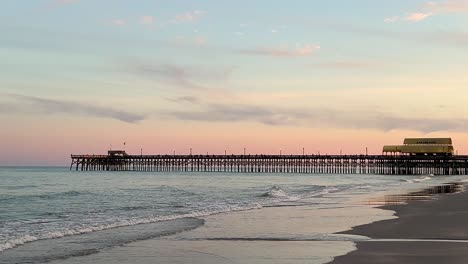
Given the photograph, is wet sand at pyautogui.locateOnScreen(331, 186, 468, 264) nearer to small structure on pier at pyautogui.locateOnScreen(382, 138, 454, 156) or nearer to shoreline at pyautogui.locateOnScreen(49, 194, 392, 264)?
shoreline at pyautogui.locateOnScreen(49, 194, 392, 264)

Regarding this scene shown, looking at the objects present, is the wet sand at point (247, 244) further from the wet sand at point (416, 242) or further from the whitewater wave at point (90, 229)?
the whitewater wave at point (90, 229)

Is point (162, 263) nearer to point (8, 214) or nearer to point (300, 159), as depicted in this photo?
point (8, 214)

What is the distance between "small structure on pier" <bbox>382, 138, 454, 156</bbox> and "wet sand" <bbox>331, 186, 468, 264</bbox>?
8924 centimetres

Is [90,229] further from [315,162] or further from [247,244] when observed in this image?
[315,162]

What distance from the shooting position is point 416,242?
1162 cm

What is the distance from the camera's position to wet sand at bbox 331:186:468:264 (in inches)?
381

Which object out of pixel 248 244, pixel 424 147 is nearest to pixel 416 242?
pixel 248 244

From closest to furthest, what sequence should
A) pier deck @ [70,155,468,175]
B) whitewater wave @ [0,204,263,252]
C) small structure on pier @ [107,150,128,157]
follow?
whitewater wave @ [0,204,263,252], pier deck @ [70,155,468,175], small structure on pier @ [107,150,128,157]

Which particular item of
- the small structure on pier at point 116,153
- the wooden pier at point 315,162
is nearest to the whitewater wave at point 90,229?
the wooden pier at point 315,162

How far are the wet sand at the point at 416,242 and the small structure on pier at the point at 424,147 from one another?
8924cm

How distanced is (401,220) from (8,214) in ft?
44.7

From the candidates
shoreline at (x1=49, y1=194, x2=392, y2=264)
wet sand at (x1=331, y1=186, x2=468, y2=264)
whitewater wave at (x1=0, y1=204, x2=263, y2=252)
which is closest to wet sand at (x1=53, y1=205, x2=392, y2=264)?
shoreline at (x1=49, y1=194, x2=392, y2=264)

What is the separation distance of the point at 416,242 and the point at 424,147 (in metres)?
98.5

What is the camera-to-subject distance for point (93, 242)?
12.8 meters
